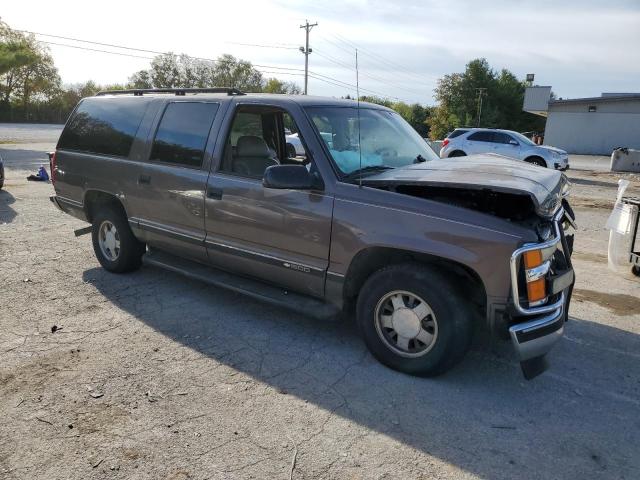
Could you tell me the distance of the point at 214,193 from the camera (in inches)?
168

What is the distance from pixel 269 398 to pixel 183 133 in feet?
8.70

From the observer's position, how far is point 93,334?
4090mm

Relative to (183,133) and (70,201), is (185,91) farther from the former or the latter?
(70,201)

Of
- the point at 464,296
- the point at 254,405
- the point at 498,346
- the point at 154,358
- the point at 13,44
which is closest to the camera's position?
the point at 254,405

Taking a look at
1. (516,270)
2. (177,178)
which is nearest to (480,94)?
(177,178)

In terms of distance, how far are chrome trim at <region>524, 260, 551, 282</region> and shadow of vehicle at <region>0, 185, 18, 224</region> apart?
317 inches

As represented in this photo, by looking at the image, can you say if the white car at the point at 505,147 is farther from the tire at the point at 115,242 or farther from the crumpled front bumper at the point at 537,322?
the crumpled front bumper at the point at 537,322

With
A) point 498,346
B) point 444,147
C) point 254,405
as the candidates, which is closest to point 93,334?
point 254,405

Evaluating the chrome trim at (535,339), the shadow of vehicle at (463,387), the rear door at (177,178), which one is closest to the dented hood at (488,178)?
the chrome trim at (535,339)

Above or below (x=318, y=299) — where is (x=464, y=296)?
above

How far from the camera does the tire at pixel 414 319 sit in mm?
3266

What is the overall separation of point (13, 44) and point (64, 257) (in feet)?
128

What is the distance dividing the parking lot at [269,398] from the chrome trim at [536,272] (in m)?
0.87

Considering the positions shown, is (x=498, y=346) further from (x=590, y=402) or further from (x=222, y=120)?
(x=222, y=120)
